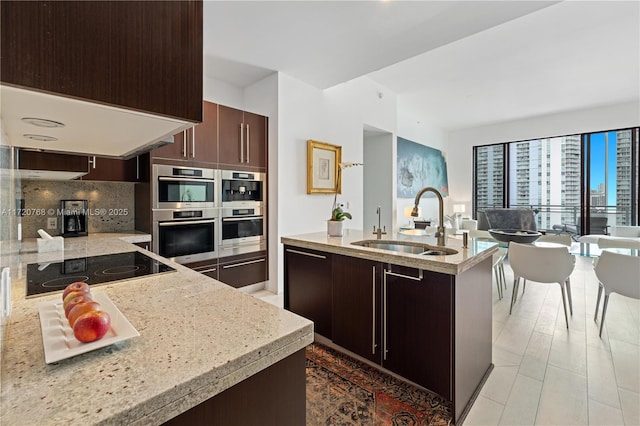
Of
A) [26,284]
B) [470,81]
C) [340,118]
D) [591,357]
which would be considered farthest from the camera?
[470,81]

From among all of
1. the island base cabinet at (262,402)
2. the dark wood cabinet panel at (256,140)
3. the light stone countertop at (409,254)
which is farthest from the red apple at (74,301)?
the dark wood cabinet panel at (256,140)

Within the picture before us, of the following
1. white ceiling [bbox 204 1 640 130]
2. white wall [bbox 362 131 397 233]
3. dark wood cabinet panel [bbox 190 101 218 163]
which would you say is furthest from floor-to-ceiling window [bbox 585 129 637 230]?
dark wood cabinet panel [bbox 190 101 218 163]

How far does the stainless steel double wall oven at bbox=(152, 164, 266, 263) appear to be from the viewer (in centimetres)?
289

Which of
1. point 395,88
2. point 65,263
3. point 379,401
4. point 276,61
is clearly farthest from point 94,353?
point 395,88

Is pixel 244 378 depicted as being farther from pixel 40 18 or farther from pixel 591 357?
pixel 591 357

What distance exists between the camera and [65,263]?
148 centimetres

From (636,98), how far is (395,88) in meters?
5.01

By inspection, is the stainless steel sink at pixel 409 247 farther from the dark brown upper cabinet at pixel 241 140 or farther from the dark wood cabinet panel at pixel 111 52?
the dark brown upper cabinet at pixel 241 140

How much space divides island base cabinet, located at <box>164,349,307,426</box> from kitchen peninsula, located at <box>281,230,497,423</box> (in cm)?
103

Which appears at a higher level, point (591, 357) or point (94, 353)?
point (94, 353)

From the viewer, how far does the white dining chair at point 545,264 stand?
270 centimetres

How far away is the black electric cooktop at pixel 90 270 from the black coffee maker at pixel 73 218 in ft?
4.66

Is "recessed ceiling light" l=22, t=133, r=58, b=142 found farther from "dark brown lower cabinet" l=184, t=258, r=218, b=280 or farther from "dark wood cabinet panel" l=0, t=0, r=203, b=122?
"dark brown lower cabinet" l=184, t=258, r=218, b=280

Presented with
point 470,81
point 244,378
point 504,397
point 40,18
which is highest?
point 470,81
